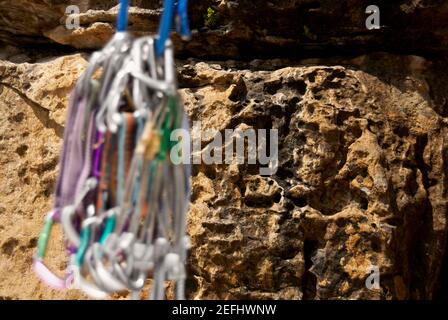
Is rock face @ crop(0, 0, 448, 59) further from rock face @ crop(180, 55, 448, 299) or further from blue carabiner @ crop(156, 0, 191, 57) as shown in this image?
blue carabiner @ crop(156, 0, 191, 57)

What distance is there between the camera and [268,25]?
2600 mm

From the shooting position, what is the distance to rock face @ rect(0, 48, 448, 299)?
229cm

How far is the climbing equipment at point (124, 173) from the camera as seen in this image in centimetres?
146

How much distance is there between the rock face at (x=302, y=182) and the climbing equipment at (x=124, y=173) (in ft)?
2.57

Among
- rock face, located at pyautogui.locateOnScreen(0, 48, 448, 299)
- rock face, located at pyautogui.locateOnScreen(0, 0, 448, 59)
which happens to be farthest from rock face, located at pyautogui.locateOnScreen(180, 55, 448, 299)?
rock face, located at pyautogui.locateOnScreen(0, 0, 448, 59)

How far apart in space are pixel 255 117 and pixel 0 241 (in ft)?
3.70

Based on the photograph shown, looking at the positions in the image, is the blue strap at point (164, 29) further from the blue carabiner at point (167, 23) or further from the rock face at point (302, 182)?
the rock face at point (302, 182)

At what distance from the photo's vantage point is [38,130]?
2676 mm

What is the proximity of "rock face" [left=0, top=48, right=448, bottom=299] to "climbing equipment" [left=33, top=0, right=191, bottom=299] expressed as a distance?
782 mm

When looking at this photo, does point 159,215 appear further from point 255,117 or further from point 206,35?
point 206,35

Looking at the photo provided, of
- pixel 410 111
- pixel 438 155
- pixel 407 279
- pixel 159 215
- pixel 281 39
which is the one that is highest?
pixel 281 39

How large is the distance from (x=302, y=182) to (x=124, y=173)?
1.02 meters

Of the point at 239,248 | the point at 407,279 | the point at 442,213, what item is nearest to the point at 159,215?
the point at 239,248

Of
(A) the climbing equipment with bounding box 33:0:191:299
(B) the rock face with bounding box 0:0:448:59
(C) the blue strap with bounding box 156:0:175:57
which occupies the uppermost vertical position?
(B) the rock face with bounding box 0:0:448:59
